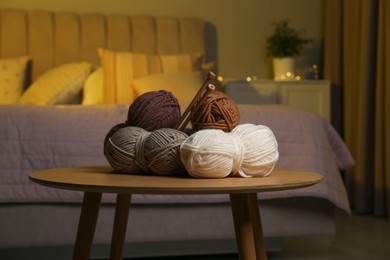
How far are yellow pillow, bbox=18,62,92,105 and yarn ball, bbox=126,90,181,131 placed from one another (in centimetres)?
217

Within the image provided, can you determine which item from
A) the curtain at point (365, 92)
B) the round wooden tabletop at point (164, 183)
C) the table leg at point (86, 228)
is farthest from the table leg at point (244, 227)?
the curtain at point (365, 92)

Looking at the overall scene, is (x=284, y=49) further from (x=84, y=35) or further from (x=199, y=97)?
(x=199, y=97)

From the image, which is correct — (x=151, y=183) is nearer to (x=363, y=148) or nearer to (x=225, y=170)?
(x=225, y=170)

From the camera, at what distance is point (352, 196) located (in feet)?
14.1

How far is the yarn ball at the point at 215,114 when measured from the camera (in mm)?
1448

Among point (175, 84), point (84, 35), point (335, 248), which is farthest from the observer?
point (84, 35)

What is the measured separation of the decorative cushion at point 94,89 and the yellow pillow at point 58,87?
0.11 feet

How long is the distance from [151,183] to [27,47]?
10.4 ft

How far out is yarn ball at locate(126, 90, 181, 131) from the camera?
59.4 inches

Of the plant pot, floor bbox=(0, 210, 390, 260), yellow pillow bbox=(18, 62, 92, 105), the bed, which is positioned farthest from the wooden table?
the plant pot

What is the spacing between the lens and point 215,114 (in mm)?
1460

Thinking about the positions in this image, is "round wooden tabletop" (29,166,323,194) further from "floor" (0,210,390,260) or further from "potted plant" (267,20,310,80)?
"potted plant" (267,20,310,80)

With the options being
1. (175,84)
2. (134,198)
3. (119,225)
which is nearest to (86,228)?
(119,225)

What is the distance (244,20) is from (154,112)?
334cm
